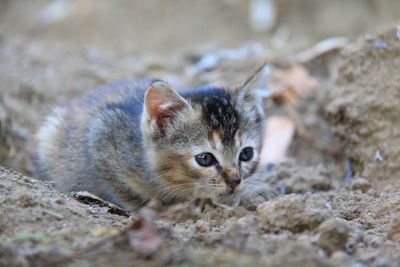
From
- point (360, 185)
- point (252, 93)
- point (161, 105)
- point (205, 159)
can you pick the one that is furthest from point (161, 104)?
point (360, 185)

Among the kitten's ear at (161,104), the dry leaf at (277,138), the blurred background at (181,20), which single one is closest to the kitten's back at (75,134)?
the kitten's ear at (161,104)

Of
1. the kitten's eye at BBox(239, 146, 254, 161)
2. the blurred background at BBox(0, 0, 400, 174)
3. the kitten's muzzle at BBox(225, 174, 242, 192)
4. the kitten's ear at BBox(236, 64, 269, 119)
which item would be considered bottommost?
the kitten's muzzle at BBox(225, 174, 242, 192)

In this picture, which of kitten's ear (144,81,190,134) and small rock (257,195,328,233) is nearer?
small rock (257,195,328,233)

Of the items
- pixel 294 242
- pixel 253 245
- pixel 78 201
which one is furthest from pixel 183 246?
pixel 78 201

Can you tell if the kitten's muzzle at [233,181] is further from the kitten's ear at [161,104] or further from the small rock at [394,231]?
the small rock at [394,231]

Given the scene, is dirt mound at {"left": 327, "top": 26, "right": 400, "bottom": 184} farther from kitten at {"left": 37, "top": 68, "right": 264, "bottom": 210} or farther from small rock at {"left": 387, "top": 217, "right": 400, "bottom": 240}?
small rock at {"left": 387, "top": 217, "right": 400, "bottom": 240}

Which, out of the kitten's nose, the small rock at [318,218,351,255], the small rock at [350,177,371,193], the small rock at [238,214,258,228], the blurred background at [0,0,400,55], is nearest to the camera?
the small rock at [318,218,351,255]

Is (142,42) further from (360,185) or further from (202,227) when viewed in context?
(202,227)

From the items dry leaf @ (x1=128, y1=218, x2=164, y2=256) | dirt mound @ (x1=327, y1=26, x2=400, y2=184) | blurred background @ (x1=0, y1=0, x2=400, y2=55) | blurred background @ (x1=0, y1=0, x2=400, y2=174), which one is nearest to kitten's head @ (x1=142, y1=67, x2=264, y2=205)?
dirt mound @ (x1=327, y1=26, x2=400, y2=184)
